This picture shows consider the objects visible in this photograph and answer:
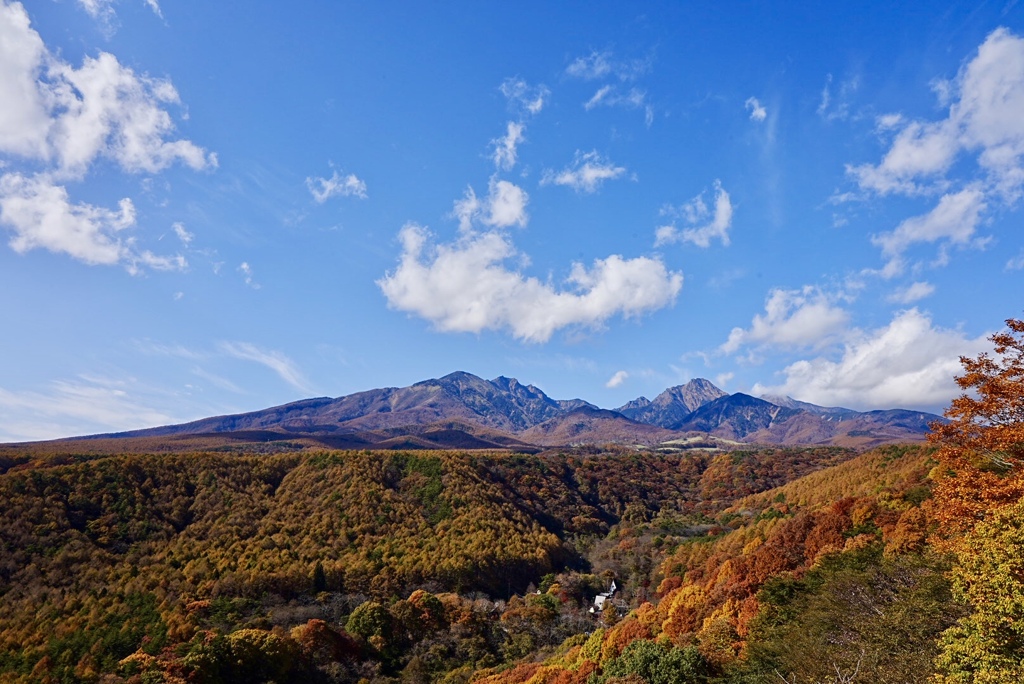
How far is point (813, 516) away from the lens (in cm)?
3512

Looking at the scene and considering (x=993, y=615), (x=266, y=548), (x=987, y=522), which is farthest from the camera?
(x=266, y=548)

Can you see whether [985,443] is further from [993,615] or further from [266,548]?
[266,548]

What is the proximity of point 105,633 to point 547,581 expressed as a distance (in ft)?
106

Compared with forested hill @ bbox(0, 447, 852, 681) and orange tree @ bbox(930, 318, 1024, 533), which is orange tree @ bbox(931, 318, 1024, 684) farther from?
forested hill @ bbox(0, 447, 852, 681)

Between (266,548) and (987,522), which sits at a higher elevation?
(987,522)

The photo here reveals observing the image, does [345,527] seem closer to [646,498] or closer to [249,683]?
[249,683]

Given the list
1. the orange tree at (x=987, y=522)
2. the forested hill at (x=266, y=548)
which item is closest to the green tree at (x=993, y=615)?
the orange tree at (x=987, y=522)

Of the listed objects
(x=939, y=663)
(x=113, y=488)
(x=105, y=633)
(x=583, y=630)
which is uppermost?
(x=113, y=488)

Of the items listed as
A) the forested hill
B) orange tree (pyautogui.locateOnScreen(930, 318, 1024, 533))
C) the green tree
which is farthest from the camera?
the forested hill

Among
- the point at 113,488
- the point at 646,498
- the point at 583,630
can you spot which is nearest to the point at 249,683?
the point at 583,630

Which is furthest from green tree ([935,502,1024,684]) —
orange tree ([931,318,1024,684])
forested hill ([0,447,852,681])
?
forested hill ([0,447,852,681])

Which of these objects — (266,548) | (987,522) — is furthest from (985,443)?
(266,548)

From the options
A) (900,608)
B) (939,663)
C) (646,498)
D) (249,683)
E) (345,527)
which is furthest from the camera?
(646,498)

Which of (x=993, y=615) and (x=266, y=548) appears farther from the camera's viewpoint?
(x=266, y=548)
